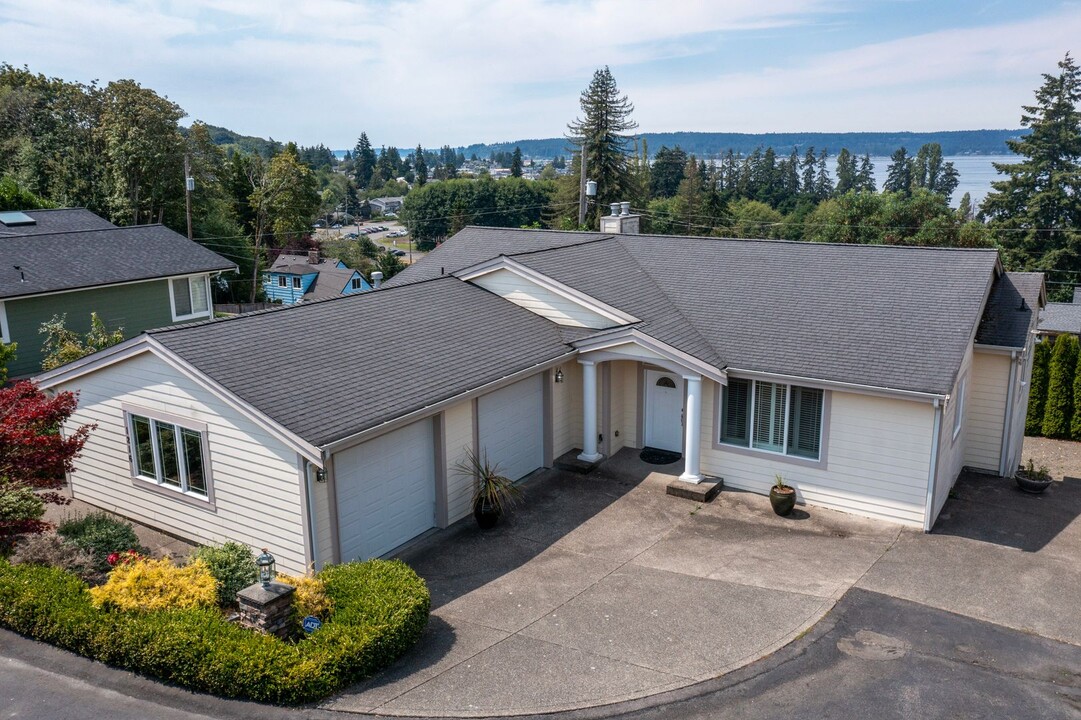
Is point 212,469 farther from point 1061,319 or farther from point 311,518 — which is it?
point 1061,319

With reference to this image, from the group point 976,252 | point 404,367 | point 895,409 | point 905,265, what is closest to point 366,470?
point 404,367

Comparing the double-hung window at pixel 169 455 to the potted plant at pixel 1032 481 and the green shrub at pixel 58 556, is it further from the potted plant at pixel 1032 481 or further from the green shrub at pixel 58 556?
the potted plant at pixel 1032 481

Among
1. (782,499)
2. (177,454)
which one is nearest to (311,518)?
(177,454)

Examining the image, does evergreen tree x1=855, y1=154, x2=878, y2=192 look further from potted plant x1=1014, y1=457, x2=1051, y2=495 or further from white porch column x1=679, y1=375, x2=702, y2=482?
white porch column x1=679, y1=375, x2=702, y2=482

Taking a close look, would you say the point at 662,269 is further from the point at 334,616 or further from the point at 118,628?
the point at 118,628

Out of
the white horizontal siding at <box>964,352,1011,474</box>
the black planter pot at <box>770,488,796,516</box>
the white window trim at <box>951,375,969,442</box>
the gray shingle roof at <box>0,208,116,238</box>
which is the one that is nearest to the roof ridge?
the black planter pot at <box>770,488,796,516</box>

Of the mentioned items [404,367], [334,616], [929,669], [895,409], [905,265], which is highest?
[905,265]
